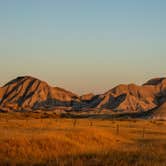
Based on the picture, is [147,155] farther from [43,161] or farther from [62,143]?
[62,143]

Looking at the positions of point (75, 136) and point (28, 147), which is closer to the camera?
point (28, 147)

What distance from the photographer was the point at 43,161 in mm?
17078

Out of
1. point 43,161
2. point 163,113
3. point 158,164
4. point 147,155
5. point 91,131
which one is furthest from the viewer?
point 163,113

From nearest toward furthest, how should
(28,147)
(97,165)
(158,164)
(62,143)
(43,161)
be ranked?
(158,164) → (97,165) → (43,161) → (28,147) → (62,143)

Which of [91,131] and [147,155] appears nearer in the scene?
[147,155]

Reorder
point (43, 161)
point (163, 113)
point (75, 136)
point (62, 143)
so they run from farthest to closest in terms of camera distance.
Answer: point (163, 113)
point (75, 136)
point (62, 143)
point (43, 161)

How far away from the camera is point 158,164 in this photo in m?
15.0

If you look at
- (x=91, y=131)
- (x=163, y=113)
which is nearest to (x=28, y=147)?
(x=91, y=131)

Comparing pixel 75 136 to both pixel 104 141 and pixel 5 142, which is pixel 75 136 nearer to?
pixel 104 141

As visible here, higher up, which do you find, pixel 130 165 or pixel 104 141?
pixel 130 165

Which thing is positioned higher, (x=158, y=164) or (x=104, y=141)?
(x=158, y=164)

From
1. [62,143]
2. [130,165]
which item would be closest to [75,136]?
[62,143]

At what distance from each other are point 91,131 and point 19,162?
952 inches

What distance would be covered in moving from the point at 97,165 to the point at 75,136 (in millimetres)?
21778
